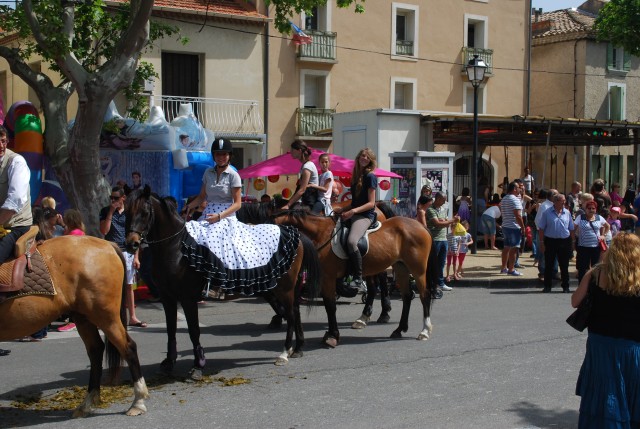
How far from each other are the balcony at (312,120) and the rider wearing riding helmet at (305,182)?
18349 millimetres

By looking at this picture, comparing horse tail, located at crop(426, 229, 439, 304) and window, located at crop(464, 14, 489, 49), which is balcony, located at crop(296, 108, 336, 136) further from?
horse tail, located at crop(426, 229, 439, 304)

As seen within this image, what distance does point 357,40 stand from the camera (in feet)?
102

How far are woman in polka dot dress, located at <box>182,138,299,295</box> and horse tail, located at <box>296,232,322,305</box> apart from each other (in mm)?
210

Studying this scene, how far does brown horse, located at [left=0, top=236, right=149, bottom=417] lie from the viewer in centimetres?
667

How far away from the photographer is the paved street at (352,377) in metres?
6.97

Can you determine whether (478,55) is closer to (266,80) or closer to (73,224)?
(266,80)

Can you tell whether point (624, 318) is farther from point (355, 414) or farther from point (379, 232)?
point (379, 232)

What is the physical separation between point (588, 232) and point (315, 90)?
1735 cm

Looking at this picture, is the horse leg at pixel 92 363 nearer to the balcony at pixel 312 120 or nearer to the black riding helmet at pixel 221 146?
the black riding helmet at pixel 221 146

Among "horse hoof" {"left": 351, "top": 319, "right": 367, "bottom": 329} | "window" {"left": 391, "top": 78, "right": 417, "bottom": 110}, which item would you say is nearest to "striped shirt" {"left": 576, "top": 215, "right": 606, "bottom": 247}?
"horse hoof" {"left": 351, "top": 319, "right": 367, "bottom": 329}

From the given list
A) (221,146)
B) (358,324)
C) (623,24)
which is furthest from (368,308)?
(623,24)

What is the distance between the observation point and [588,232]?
15.0 meters

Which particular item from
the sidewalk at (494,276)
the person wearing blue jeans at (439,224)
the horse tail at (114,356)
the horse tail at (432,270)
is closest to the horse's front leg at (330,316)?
the horse tail at (432,270)

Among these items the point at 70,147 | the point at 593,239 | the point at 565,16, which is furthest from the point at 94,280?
the point at 565,16
